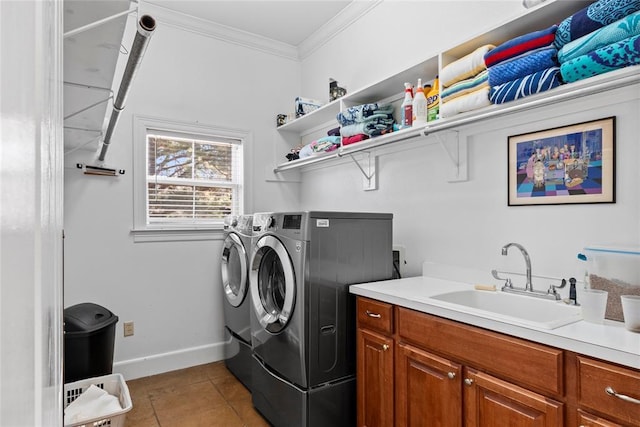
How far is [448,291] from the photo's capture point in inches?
79.0

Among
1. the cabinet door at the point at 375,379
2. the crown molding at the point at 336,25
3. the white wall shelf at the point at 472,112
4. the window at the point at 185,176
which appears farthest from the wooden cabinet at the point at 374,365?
the crown molding at the point at 336,25

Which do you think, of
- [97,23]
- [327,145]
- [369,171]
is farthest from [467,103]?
[97,23]

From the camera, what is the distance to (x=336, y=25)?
11.1 feet

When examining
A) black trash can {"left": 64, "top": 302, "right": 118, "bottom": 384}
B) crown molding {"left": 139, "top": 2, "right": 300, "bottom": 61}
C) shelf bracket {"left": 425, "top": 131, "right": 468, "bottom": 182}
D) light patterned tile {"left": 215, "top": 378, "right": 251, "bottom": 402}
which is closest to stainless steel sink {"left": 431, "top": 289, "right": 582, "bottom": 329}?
shelf bracket {"left": 425, "top": 131, "right": 468, "bottom": 182}

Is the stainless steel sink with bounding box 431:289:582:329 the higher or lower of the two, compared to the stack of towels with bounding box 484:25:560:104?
lower

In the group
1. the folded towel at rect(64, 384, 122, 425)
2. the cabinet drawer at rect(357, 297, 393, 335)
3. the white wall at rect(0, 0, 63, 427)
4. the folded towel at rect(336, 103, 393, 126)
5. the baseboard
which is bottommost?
the baseboard

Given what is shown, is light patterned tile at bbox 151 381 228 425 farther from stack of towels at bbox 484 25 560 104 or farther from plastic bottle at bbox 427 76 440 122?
stack of towels at bbox 484 25 560 104

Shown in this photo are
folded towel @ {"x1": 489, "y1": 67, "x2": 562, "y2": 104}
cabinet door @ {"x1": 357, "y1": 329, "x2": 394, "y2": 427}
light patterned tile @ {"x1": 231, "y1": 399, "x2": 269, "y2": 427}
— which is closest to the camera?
folded towel @ {"x1": 489, "y1": 67, "x2": 562, "y2": 104}

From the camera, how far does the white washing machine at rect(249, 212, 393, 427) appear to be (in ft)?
6.78

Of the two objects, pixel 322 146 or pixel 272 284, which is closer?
pixel 272 284

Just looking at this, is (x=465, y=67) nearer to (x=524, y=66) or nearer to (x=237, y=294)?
(x=524, y=66)

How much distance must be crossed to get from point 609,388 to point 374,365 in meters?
1.06

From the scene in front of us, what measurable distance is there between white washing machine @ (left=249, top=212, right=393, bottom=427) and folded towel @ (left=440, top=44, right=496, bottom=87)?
33.3 inches

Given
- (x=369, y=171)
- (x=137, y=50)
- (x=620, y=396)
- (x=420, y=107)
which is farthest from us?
(x=369, y=171)
